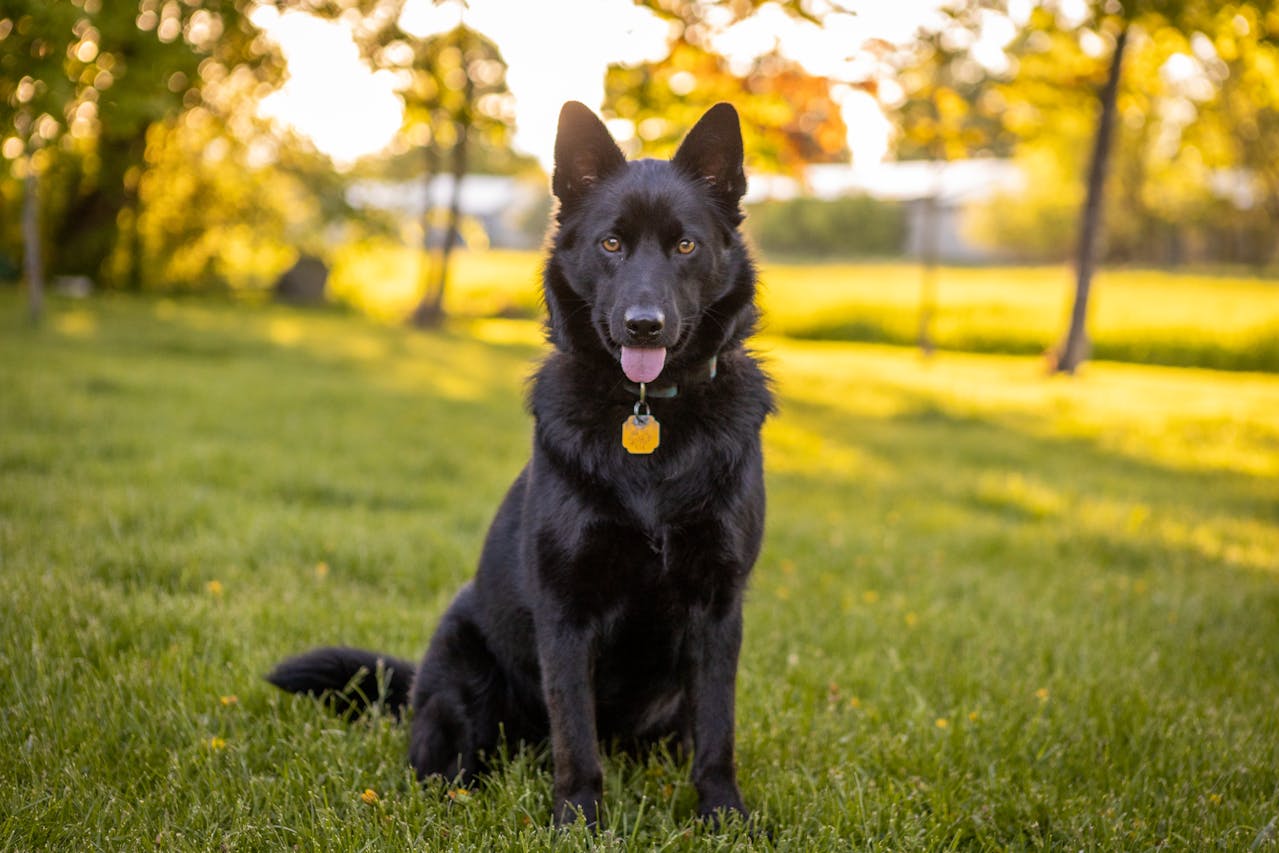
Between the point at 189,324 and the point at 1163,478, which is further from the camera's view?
the point at 189,324

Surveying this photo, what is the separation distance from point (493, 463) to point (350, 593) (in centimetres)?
315

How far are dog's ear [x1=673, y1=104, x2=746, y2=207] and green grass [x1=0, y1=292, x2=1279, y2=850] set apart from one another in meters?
0.57

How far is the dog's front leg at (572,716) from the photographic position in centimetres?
257

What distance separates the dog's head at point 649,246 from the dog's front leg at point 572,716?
2.34 ft

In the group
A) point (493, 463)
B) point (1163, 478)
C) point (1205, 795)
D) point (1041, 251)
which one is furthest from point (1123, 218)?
point (1205, 795)

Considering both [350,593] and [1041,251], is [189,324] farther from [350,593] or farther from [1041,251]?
[1041,251]

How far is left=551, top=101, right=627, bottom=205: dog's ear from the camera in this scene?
286 centimetres

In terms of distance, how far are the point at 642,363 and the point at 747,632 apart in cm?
197

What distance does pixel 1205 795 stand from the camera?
2.88 metres

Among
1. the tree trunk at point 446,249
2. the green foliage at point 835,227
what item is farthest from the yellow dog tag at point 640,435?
the green foliage at point 835,227

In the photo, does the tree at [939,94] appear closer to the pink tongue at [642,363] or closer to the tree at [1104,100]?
the tree at [1104,100]

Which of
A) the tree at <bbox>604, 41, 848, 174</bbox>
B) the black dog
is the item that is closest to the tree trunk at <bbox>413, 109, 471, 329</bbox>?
the tree at <bbox>604, 41, 848, 174</bbox>

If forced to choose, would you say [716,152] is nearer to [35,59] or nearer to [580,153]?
[580,153]

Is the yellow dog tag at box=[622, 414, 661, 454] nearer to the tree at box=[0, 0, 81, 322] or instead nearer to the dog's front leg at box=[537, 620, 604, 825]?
the dog's front leg at box=[537, 620, 604, 825]
